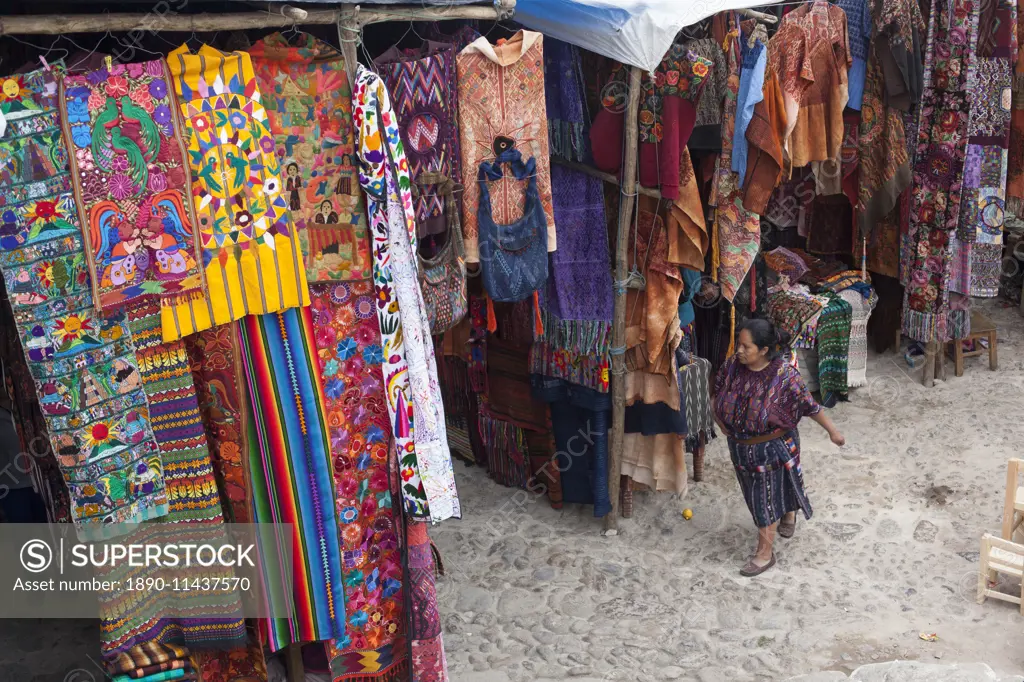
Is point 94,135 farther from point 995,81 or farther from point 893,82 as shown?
point 995,81

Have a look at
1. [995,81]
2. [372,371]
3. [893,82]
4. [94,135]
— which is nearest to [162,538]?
[372,371]

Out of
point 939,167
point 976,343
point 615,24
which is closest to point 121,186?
point 615,24

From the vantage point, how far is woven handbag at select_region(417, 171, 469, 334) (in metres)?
3.63

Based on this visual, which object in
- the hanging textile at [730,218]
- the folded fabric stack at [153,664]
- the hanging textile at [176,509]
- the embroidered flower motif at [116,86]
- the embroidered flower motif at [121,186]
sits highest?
the embroidered flower motif at [116,86]

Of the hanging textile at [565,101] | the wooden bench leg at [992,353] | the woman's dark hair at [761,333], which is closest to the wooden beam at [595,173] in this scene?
the hanging textile at [565,101]

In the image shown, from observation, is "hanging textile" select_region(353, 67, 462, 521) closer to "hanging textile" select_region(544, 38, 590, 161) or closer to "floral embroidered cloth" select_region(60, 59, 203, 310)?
"floral embroidered cloth" select_region(60, 59, 203, 310)

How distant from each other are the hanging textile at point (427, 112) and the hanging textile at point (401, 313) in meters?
0.23

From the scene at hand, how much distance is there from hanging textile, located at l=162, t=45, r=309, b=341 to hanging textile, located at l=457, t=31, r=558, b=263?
0.87m

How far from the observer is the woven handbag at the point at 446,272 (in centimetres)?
363

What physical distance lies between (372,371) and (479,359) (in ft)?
6.66

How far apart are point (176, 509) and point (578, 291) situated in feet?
7.35

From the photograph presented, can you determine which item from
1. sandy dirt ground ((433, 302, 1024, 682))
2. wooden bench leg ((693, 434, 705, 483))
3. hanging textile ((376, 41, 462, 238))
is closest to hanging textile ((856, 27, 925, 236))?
sandy dirt ground ((433, 302, 1024, 682))

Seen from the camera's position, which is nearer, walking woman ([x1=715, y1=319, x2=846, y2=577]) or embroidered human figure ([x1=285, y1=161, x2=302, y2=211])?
embroidered human figure ([x1=285, y1=161, x2=302, y2=211])

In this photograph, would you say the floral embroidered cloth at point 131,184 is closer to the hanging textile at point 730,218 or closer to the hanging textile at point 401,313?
the hanging textile at point 401,313
